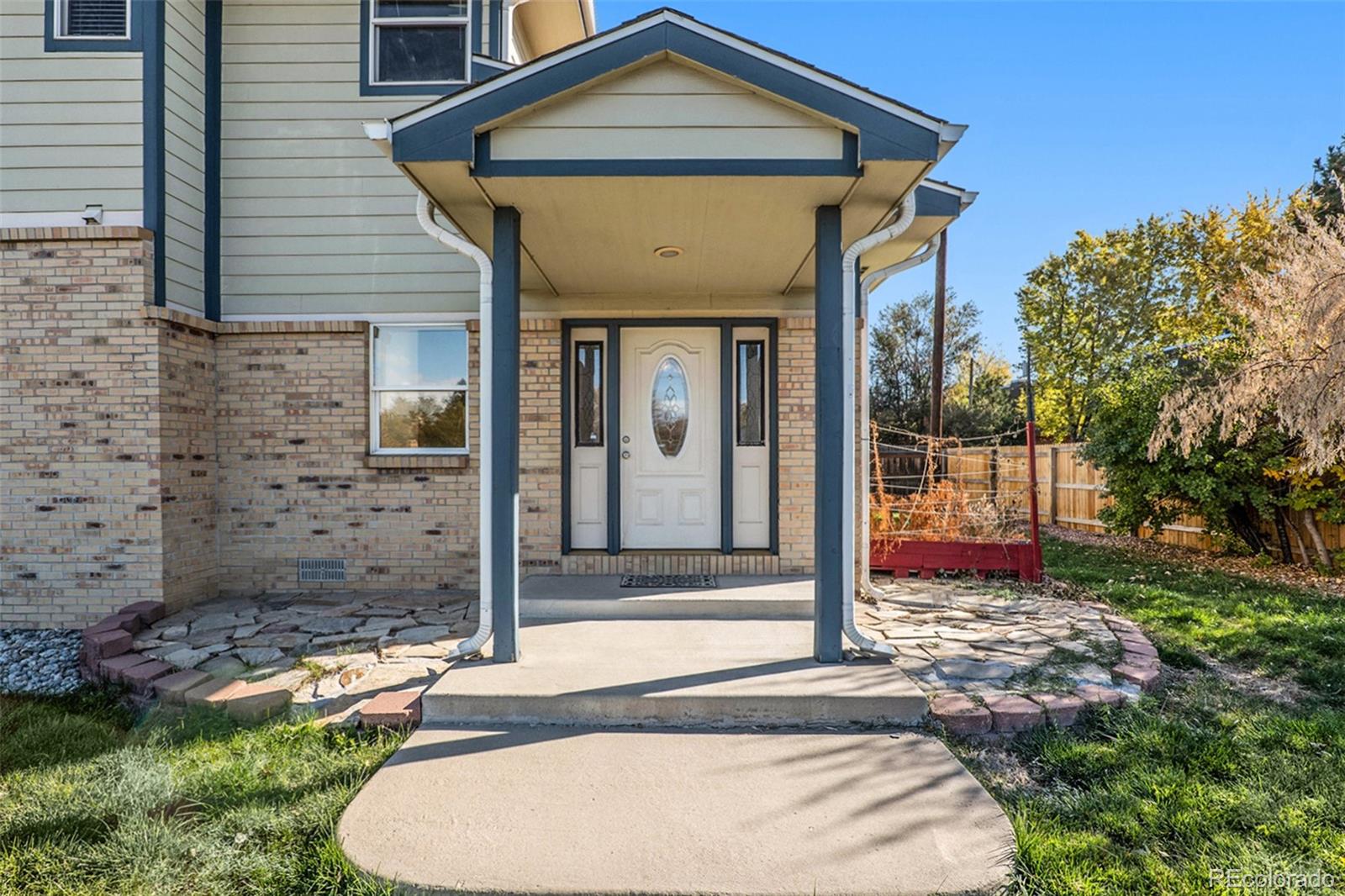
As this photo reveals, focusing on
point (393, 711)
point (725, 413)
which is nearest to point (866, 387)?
point (725, 413)

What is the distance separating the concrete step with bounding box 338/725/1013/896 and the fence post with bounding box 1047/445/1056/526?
11.1 meters

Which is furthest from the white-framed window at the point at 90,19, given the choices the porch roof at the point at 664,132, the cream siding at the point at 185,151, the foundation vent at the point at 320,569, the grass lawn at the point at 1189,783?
the grass lawn at the point at 1189,783

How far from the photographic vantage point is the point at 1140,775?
9.05 ft

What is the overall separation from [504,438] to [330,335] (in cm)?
306

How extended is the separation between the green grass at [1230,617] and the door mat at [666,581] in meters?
2.99

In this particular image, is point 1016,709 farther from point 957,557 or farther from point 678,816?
point 957,557

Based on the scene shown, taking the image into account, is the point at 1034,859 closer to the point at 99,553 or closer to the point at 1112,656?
the point at 1112,656

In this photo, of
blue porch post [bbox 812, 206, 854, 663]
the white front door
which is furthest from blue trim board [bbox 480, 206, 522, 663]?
the white front door

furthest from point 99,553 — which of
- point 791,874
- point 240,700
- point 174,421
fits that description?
point 791,874

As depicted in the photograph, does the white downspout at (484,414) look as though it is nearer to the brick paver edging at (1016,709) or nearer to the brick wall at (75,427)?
the brick paver edging at (1016,709)

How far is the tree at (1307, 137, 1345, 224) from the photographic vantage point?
1269 centimetres

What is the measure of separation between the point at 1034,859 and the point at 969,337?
20892 mm

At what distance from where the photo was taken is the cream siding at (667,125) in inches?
135

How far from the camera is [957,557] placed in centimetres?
664
